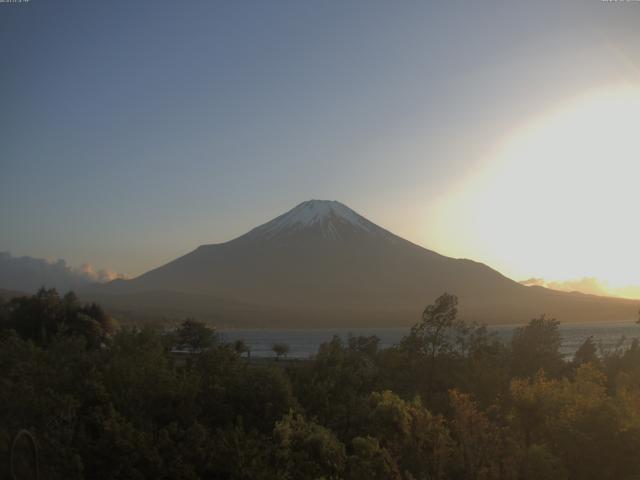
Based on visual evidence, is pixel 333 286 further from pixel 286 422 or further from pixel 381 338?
pixel 286 422

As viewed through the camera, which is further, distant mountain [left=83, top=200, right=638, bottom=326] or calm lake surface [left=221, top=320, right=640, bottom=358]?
distant mountain [left=83, top=200, right=638, bottom=326]

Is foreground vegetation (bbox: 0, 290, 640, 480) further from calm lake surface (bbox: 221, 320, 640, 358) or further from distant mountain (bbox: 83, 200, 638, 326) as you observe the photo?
distant mountain (bbox: 83, 200, 638, 326)

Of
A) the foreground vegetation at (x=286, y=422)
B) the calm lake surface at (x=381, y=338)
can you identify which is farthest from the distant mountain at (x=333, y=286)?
the foreground vegetation at (x=286, y=422)

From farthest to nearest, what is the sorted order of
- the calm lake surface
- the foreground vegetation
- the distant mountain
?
the distant mountain
the calm lake surface
the foreground vegetation

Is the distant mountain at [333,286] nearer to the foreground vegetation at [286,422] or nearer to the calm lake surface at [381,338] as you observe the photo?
the calm lake surface at [381,338]

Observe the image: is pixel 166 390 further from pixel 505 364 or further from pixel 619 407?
pixel 505 364

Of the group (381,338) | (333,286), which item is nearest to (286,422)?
(381,338)

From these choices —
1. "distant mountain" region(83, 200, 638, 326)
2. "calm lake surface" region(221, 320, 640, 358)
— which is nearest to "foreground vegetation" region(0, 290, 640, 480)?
"calm lake surface" region(221, 320, 640, 358)
